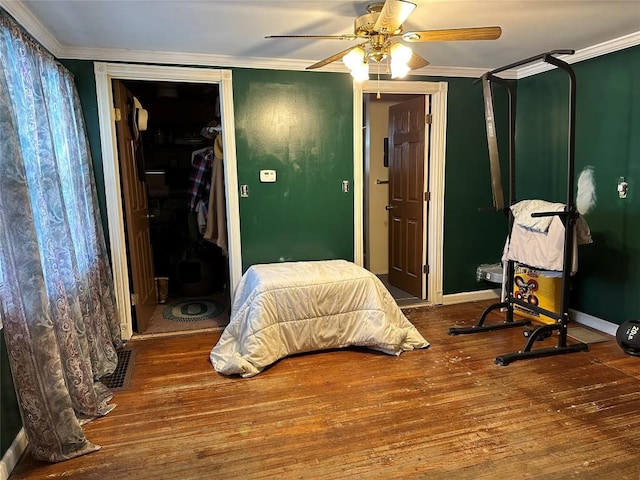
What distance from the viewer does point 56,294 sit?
223 centimetres

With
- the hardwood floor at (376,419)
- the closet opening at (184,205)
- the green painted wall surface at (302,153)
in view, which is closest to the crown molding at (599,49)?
the green painted wall surface at (302,153)

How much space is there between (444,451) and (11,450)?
2.04 metres

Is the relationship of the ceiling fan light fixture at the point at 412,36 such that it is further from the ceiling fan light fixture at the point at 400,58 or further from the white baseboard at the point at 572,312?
the white baseboard at the point at 572,312

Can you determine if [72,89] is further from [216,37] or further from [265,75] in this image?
[265,75]

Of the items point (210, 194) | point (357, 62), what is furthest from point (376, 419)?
point (210, 194)

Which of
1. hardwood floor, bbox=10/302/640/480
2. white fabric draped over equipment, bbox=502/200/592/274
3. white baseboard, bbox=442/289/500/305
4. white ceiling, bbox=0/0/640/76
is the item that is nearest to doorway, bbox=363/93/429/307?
white baseboard, bbox=442/289/500/305

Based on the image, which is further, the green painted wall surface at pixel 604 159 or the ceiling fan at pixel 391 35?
the green painted wall surface at pixel 604 159

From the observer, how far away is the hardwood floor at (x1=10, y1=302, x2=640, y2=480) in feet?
6.66

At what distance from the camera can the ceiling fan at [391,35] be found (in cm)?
203

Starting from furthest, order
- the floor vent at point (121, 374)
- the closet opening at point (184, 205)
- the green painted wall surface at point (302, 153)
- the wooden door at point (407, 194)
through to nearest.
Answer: the wooden door at point (407, 194) < the closet opening at point (184, 205) < the green painted wall surface at point (302, 153) < the floor vent at point (121, 374)

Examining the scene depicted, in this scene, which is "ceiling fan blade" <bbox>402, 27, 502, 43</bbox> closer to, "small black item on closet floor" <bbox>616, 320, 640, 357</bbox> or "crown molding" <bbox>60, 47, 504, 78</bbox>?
"crown molding" <bbox>60, 47, 504, 78</bbox>

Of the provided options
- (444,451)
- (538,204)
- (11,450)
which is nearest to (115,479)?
(11,450)

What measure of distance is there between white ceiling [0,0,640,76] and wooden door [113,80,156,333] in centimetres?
50

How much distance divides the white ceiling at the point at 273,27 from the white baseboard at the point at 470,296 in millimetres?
2216
